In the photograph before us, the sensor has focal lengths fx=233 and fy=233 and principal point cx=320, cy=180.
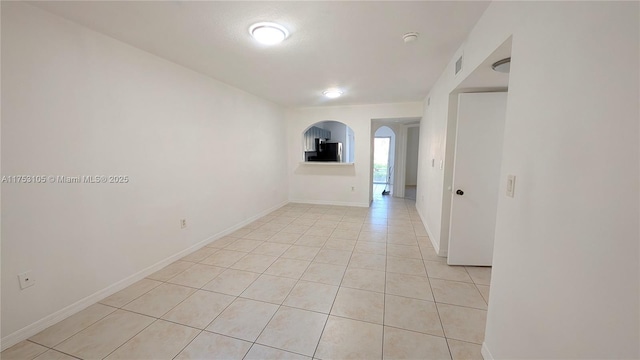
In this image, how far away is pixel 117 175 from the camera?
2.19 metres

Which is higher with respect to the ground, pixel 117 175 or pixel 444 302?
pixel 117 175

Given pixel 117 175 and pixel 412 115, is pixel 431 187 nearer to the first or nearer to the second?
pixel 412 115

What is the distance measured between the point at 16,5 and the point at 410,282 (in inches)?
148

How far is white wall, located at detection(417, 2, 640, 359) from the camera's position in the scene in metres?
0.67

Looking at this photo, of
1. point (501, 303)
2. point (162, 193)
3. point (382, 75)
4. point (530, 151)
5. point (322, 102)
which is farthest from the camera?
point (322, 102)

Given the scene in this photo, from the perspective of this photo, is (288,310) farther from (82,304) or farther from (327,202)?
(327,202)

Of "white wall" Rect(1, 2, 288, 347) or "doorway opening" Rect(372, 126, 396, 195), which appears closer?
"white wall" Rect(1, 2, 288, 347)

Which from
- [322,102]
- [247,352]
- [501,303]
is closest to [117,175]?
[247,352]

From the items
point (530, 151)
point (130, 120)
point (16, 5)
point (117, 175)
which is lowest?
point (117, 175)

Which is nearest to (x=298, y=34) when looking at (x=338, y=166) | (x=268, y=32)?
(x=268, y=32)

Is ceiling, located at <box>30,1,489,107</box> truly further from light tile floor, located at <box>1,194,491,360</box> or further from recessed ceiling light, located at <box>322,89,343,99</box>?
light tile floor, located at <box>1,194,491,360</box>

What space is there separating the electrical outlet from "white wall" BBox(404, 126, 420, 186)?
328 inches

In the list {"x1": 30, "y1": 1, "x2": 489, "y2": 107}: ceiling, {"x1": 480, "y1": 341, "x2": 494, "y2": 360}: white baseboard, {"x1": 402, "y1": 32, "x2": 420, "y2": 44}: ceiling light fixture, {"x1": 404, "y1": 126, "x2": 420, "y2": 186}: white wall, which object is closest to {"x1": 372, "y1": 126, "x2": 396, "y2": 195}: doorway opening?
{"x1": 404, "y1": 126, "x2": 420, "y2": 186}: white wall

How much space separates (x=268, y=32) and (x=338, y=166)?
12.5 feet
